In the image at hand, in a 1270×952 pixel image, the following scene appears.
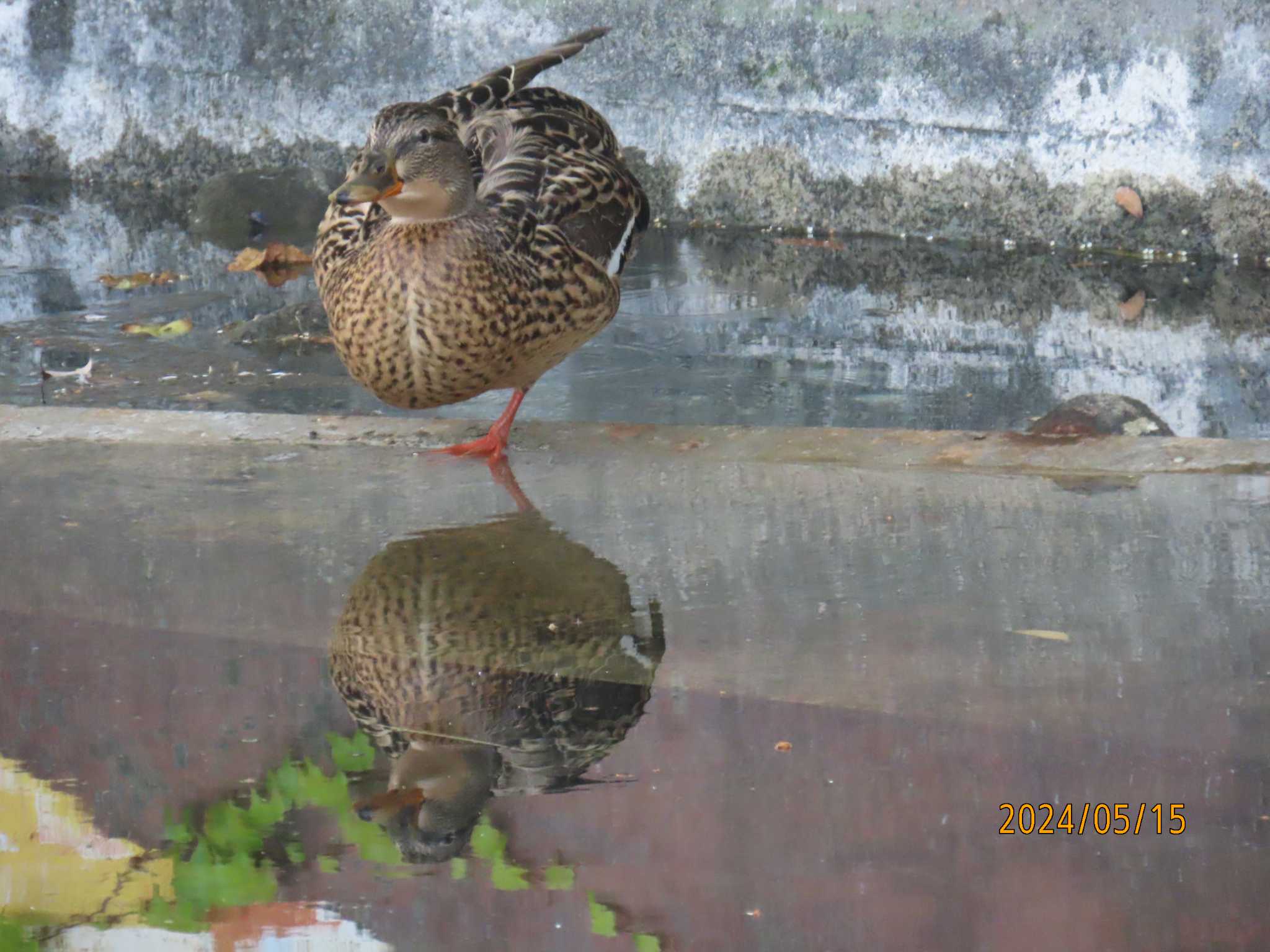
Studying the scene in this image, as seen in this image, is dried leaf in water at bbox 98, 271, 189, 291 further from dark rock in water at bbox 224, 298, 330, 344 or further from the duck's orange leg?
the duck's orange leg

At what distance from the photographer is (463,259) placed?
3.59 metres

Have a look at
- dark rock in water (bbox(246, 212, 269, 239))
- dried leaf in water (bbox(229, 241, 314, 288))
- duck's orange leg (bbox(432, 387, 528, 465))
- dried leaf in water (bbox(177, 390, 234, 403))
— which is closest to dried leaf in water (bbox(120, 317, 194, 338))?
dried leaf in water (bbox(177, 390, 234, 403))

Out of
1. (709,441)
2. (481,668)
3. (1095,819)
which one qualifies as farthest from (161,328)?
(1095,819)

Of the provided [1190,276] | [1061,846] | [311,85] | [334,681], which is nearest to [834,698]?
[1061,846]

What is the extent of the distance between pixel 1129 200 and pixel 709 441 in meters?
3.69

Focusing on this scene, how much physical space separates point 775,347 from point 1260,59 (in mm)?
2590

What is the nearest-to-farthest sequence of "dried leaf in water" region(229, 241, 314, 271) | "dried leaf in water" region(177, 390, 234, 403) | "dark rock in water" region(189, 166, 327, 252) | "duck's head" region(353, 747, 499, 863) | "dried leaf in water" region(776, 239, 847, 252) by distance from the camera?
1. "duck's head" region(353, 747, 499, 863)
2. "dried leaf in water" region(177, 390, 234, 403)
3. "dried leaf in water" region(229, 241, 314, 271)
4. "dried leaf in water" region(776, 239, 847, 252)
5. "dark rock in water" region(189, 166, 327, 252)

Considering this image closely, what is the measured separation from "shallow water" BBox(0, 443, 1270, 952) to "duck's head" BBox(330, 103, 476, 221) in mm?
610

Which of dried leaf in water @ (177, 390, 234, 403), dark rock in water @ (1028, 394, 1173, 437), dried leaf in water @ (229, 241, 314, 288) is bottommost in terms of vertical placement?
dried leaf in water @ (229, 241, 314, 288)

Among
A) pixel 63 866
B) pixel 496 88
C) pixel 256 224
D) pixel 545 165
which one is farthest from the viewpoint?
pixel 256 224

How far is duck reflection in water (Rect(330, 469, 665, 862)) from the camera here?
7.77 ft

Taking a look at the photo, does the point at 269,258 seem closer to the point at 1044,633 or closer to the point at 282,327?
the point at 282,327

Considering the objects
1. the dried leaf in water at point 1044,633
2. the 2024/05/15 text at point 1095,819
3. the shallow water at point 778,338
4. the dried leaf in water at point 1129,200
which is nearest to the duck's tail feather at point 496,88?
the shallow water at point 778,338

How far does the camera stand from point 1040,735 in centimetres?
246
